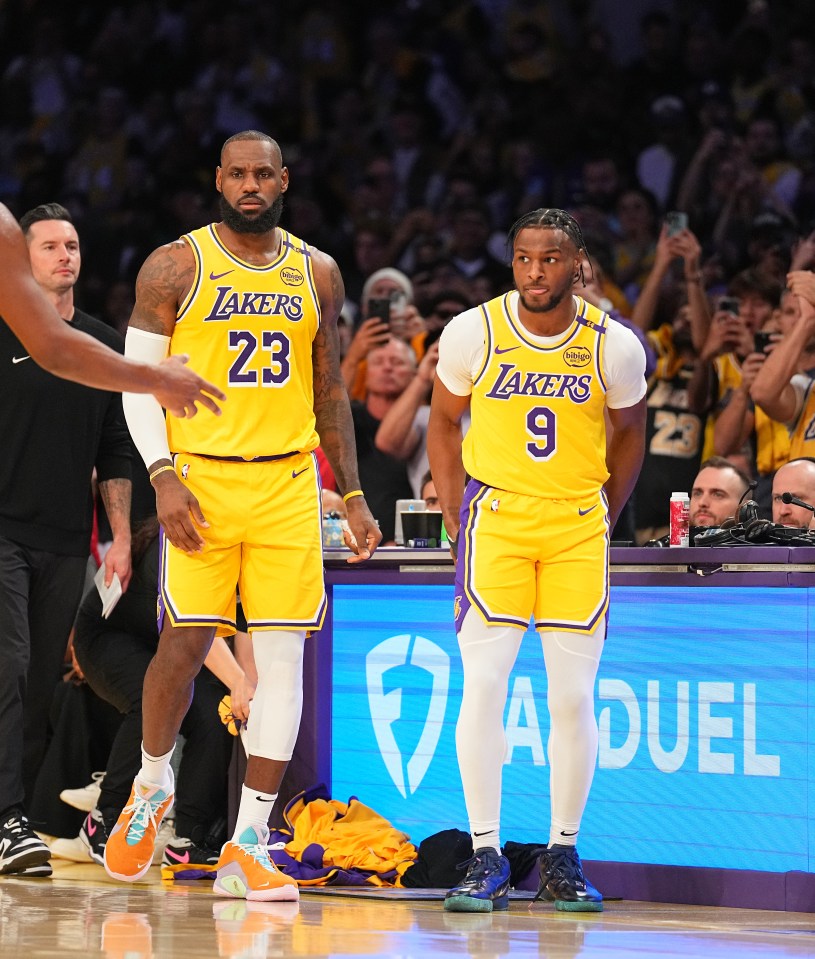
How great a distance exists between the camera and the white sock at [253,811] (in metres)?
4.48

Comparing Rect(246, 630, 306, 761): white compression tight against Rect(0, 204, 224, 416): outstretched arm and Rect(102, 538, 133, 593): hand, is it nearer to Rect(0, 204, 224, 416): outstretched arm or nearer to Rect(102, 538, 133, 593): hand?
Rect(102, 538, 133, 593): hand

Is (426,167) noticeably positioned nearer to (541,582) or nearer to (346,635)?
(346,635)

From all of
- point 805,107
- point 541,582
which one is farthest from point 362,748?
point 805,107

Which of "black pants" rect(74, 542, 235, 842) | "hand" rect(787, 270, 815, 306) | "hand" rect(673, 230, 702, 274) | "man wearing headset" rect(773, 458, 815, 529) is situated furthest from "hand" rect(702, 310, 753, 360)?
"black pants" rect(74, 542, 235, 842)

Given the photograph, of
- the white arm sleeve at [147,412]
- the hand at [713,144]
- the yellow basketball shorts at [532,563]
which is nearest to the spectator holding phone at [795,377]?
the yellow basketball shorts at [532,563]

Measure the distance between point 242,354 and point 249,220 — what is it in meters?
0.40

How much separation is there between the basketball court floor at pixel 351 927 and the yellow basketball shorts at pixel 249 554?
819 mm

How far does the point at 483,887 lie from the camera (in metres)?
4.32

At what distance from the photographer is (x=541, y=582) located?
452 centimetres

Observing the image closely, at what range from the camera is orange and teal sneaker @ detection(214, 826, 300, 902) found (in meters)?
4.39

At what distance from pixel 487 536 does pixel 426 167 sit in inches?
237

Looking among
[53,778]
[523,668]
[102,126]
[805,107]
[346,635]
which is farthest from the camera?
[102,126]

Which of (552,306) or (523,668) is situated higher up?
(552,306)

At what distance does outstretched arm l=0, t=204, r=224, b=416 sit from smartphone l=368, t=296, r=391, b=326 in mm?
3859
